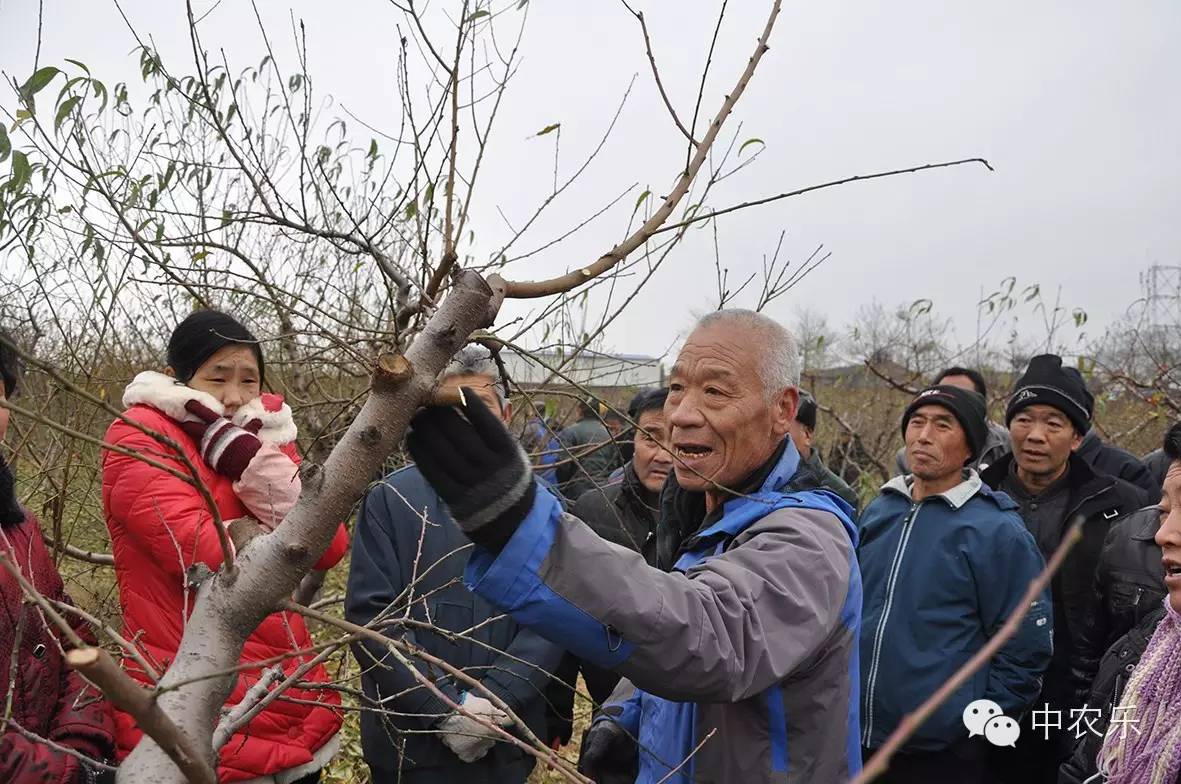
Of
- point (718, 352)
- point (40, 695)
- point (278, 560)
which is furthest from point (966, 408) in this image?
point (40, 695)

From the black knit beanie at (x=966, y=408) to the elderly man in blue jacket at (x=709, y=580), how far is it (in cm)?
159

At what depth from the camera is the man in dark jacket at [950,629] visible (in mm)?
2883

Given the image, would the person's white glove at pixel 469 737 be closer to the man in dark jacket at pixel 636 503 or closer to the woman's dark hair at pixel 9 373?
the man in dark jacket at pixel 636 503

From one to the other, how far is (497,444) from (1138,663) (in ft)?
6.56

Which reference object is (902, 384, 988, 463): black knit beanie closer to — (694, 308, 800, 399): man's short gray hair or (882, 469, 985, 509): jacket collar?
(882, 469, 985, 509): jacket collar

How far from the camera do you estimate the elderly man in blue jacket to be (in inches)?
50.2

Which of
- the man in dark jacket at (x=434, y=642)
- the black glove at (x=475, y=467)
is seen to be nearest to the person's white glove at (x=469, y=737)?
the man in dark jacket at (x=434, y=642)

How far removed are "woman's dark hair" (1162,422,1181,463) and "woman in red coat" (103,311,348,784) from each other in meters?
2.22

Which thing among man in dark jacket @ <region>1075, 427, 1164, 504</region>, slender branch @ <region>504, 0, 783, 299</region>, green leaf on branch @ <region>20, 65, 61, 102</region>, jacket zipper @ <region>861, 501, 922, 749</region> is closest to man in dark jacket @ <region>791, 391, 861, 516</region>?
jacket zipper @ <region>861, 501, 922, 749</region>

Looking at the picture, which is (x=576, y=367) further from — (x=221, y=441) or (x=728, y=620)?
(x=728, y=620)

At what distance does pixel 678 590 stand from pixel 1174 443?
1.63 meters

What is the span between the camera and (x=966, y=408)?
3318 millimetres

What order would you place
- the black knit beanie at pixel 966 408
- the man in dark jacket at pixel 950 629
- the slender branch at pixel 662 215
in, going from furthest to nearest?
the black knit beanie at pixel 966 408, the man in dark jacket at pixel 950 629, the slender branch at pixel 662 215

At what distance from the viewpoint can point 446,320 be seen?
1.33 m
